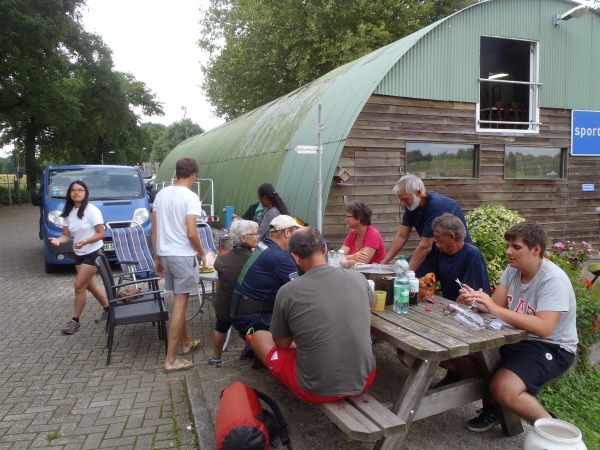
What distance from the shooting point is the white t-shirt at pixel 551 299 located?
10.1 ft

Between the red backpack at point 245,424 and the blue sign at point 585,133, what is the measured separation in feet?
34.1

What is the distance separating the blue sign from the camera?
10891 mm

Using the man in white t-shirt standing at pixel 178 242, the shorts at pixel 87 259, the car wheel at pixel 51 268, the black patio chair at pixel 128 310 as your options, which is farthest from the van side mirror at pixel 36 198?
the man in white t-shirt standing at pixel 178 242

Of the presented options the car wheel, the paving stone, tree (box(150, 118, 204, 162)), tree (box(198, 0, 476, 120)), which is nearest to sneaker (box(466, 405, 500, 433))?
the paving stone

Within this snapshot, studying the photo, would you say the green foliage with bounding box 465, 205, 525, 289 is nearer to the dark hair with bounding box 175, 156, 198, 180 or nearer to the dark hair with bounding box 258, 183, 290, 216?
the dark hair with bounding box 258, 183, 290, 216

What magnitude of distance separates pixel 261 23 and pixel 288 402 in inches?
806

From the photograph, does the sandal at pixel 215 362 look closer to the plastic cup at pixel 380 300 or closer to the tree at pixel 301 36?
the plastic cup at pixel 380 300

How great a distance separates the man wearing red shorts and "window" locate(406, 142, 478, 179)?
6747 millimetres

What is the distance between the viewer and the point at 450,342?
2.91m

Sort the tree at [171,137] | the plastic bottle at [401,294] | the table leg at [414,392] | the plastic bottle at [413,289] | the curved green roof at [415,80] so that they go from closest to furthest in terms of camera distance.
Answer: the table leg at [414,392] → the plastic bottle at [401,294] → the plastic bottle at [413,289] → the curved green roof at [415,80] → the tree at [171,137]

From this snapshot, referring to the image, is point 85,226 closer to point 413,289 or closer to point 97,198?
point 413,289

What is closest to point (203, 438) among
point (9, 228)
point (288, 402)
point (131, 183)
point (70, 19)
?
point (288, 402)

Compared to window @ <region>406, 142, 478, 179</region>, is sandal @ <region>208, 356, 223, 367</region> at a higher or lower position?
lower

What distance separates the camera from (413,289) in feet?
12.1
